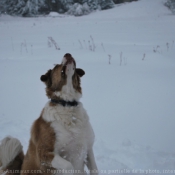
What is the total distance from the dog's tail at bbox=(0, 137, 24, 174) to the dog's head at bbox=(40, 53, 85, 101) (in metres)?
0.75

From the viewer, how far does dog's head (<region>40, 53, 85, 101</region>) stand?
10.2ft

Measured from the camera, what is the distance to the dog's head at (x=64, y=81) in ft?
10.2

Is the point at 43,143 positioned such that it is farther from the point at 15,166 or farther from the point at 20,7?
the point at 20,7

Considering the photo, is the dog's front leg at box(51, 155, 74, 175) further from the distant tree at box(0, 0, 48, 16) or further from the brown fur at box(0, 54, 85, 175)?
the distant tree at box(0, 0, 48, 16)

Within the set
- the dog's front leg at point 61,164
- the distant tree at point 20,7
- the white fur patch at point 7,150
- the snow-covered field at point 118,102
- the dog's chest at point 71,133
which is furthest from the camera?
the distant tree at point 20,7

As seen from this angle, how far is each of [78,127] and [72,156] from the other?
357mm

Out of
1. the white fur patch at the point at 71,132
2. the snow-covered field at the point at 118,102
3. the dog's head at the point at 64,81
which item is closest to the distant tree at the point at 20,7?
the snow-covered field at the point at 118,102

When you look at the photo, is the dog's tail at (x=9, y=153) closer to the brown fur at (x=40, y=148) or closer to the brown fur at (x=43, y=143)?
the brown fur at (x=43, y=143)

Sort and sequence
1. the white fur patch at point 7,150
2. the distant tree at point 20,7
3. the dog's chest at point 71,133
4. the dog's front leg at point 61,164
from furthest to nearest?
1. the distant tree at point 20,7
2. the white fur patch at point 7,150
3. the dog's chest at point 71,133
4. the dog's front leg at point 61,164

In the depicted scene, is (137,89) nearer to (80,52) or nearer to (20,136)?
(20,136)

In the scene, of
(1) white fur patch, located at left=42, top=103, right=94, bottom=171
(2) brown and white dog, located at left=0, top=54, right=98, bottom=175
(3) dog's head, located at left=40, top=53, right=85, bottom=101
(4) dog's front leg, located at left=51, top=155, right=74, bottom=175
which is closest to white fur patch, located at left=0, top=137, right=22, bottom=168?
(2) brown and white dog, located at left=0, top=54, right=98, bottom=175

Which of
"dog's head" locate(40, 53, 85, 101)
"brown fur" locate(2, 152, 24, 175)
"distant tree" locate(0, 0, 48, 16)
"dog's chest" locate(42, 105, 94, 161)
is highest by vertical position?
"distant tree" locate(0, 0, 48, 16)

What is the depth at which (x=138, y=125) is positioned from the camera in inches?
179

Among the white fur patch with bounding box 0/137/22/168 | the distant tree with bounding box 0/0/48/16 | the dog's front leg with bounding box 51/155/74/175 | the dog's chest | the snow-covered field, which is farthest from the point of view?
the distant tree with bounding box 0/0/48/16
